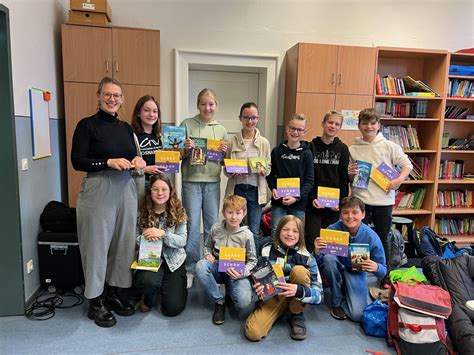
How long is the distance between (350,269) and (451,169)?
2.64m

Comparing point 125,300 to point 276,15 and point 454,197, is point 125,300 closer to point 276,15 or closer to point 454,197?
point 276,15

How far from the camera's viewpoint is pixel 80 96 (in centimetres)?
324

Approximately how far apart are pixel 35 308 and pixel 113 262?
67 cm

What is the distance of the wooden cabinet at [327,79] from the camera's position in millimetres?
3588

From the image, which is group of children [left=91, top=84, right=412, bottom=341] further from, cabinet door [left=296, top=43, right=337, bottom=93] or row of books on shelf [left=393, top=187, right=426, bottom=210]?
row of books on shelf [left=393, top=187, right=426, bottom=210]

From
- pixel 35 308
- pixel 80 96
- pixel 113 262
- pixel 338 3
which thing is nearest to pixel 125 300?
pixel 113 262

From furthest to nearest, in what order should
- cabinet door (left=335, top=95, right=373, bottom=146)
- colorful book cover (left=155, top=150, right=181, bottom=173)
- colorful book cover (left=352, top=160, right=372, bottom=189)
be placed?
cabinet door (left=335, top=95, right=373, bottom=146)
colorful book cover (left=352, top=160, right=372, bottom=189)
colorful book cover (left=155, top=150, right=181, bottom=173)

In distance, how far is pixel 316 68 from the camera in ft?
11.8

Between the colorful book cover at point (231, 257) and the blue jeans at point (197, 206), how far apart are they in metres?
0.61

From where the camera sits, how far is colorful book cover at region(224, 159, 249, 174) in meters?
2.61

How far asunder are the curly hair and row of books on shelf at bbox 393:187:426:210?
112 inches

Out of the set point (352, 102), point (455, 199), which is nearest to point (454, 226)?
point (455, 199)

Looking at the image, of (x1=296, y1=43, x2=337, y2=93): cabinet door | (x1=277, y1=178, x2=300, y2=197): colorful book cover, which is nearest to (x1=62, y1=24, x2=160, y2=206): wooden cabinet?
(x1=296, y1=43, x2=337, y2=93): cabinet door

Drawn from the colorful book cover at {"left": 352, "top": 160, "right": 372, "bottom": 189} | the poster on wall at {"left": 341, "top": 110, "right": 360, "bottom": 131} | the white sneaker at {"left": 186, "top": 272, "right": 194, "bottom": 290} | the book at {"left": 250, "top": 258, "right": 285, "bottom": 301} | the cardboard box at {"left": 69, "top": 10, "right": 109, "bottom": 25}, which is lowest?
the white sneaker at {"left": 186, "top": 272, "right": 194, "bottom": 290}
